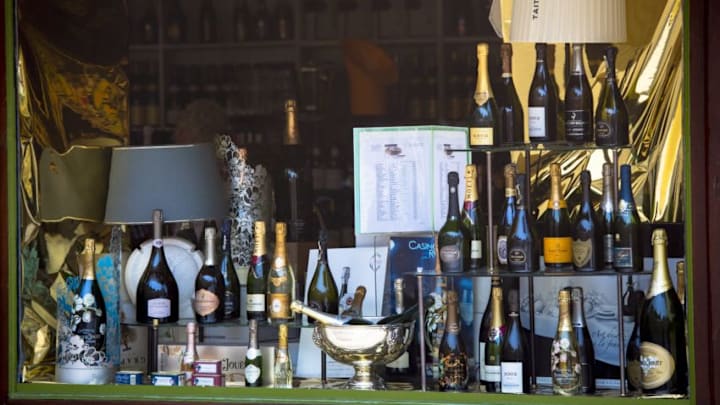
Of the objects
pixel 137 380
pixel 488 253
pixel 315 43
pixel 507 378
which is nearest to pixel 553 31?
pixel 488 253

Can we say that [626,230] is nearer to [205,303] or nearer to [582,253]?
[582,253]

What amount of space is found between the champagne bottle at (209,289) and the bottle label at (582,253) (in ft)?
2.80

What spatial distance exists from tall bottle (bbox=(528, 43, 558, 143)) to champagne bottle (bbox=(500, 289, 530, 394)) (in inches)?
14.3

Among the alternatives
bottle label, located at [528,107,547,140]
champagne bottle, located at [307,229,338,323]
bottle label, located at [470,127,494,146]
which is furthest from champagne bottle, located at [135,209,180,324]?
bottle label, located at [528,107,547,140]

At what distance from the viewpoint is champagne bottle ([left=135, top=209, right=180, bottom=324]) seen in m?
3.23

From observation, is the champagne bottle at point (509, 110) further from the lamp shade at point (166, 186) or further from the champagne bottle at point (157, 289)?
the champagne bottle at point (157, 289)

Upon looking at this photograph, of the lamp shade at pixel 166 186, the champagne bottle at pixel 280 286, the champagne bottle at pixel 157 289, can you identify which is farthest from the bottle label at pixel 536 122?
the champagne bottle at pixel 157 289

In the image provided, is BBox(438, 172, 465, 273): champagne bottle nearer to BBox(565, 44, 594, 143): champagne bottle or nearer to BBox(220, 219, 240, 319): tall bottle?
BBox(565, 44, 594, 143): champagne bottle

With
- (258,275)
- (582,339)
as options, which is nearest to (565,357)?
(582,339)

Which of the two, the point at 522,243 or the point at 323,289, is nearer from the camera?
the point at 522,243

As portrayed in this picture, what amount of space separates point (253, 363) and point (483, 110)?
31.0 inches

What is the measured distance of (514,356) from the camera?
3039 mm

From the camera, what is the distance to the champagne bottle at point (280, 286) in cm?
318

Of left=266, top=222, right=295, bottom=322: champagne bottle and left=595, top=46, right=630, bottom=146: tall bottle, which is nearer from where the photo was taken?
left=595, top=46, right=630, bottom=146: tall bottle
